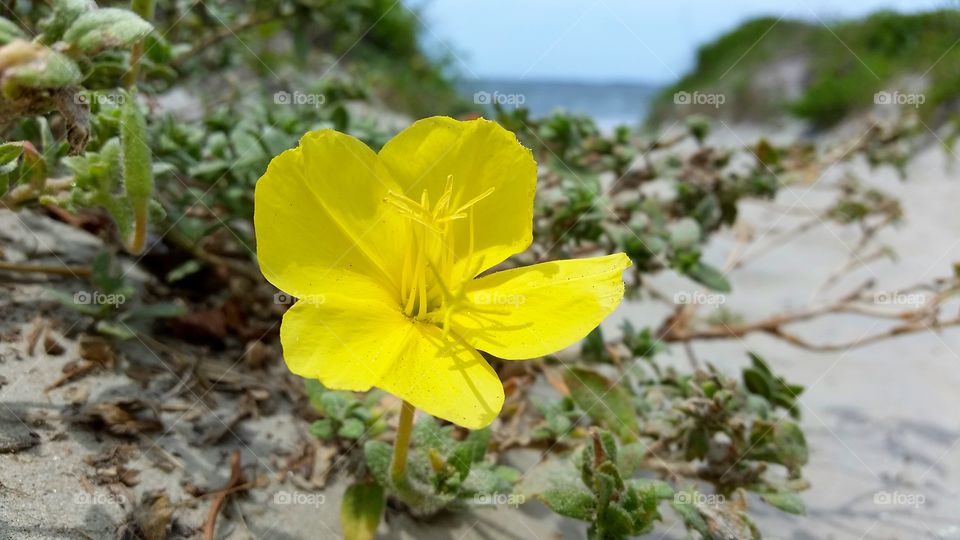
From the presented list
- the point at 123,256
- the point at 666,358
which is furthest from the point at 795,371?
the point at 123,256

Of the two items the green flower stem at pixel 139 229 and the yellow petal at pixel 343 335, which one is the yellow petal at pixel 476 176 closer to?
the yellow petal at pixel 343 335

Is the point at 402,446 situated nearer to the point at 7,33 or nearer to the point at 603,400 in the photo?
the point at 603,400

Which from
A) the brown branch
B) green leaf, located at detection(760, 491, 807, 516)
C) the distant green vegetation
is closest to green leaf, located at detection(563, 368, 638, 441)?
green leaf, located at detection(760, 491, 807, 516)

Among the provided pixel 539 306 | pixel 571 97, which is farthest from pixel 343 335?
pixel 571 97

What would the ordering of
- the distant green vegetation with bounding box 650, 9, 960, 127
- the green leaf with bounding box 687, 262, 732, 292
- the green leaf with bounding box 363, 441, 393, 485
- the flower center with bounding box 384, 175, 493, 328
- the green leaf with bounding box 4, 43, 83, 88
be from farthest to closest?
1. the distant green vegetation with bounding box 650, 9, 960, 127
2. the green leaf with bounding box 687, 262, 732, 292
3. the green leaf with bounding box 363, 441, 393, 485
4. the flower center with bounding box 384, 175, 493, 328
5. the green leaf with bounding box 4, 43, 83, 88

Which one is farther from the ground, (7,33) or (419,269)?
(7,33)

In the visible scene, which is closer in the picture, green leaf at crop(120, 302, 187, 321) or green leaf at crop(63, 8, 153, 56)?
green leaf at crop(63, 8, 153, 56)

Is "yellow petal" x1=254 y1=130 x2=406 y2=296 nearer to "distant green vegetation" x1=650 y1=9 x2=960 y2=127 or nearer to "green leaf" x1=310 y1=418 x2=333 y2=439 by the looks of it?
"green leaf" x1=310 y1=418 x2=333 y2=439
